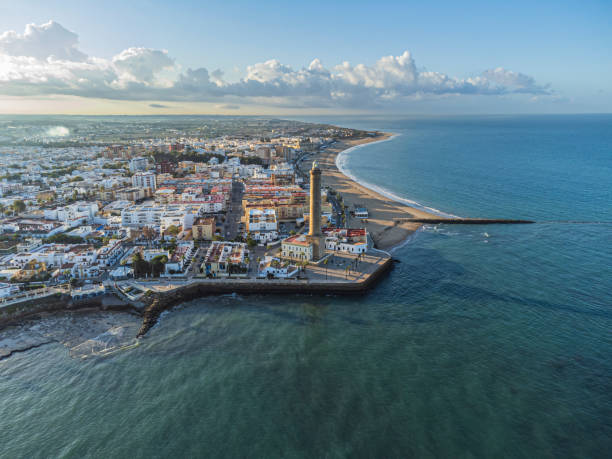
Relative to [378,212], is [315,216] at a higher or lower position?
higher

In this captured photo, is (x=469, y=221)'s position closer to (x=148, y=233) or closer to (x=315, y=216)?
(x=315, y=216)

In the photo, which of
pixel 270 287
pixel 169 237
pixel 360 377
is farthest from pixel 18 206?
pixel 360 377

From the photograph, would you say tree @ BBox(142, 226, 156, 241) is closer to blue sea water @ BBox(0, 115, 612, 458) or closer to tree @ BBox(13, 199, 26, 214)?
blue sea water @ BBox(0, 115, 612, 458)

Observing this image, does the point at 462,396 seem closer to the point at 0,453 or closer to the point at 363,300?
the point at 363,300

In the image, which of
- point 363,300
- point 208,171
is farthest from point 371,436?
point 208,171

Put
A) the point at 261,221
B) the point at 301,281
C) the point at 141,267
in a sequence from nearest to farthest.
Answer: the point at 301,281
the point at 141,267
the point at 261,221

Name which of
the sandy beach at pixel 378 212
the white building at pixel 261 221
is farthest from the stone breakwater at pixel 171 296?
the white building at pixel 261 221

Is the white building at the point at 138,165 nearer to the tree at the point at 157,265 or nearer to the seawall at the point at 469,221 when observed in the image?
the tree at the point at 157,265
